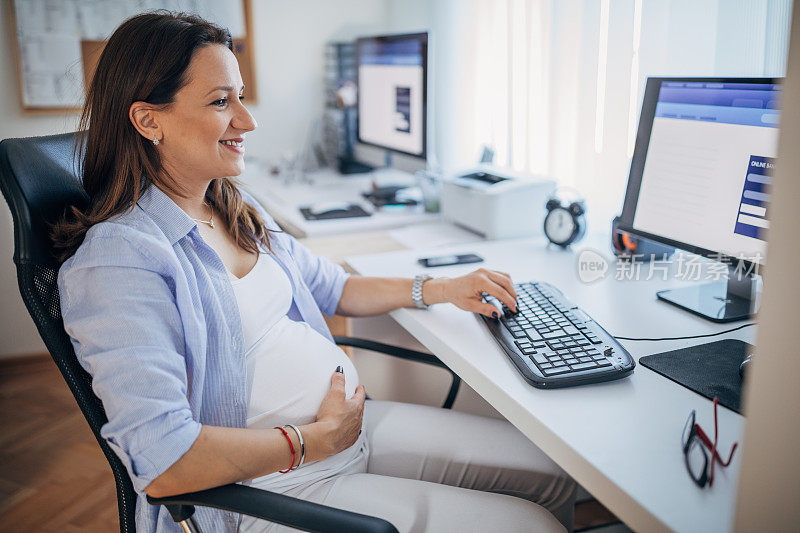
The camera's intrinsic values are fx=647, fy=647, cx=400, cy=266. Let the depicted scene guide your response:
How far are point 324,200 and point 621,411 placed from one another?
1695 mm

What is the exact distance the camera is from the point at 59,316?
37.6 inches

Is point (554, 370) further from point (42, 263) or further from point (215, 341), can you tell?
point (42, 263)

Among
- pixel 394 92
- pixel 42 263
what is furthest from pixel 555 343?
pixel 394 92

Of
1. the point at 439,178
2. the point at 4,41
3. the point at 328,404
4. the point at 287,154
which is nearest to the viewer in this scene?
the point at 328,404

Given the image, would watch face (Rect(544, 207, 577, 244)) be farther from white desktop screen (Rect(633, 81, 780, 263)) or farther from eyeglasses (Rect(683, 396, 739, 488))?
eyeglasses (Rect(683, 396, 739, 488))

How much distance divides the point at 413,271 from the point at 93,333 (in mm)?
847

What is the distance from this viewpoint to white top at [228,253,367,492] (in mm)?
1095

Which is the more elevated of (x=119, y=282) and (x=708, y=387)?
(x=119, y=282)

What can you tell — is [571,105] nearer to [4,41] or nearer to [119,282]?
[119,282]

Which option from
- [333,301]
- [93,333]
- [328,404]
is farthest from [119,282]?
[333,301]

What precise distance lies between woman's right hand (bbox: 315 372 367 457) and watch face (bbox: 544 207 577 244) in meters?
0.80

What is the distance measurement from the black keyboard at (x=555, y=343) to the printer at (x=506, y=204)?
0.56 m

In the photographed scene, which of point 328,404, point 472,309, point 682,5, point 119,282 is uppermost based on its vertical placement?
point 682,5

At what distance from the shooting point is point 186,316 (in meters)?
0.98
